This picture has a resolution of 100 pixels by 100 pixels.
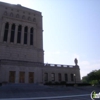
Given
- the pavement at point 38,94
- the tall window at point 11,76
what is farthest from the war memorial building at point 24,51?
the pavement at point 38,94

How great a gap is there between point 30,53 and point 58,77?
12747 mm

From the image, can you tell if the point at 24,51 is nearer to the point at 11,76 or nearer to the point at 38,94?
the point at 11,76

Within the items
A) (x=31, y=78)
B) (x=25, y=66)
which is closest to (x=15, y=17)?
(x=25, y=66)

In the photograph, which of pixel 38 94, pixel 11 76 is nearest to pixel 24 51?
pixel 11 76

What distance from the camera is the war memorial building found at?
33.9 meters

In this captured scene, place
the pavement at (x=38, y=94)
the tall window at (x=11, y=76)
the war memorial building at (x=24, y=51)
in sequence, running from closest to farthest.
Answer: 1. the pavement at (x=38, y=94)
2. the tall window at (x=11, y=76)
3. the war memorial building at (x=24, y=51)

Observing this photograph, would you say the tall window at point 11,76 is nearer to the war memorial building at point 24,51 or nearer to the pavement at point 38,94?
the war memorial building at point 24,51

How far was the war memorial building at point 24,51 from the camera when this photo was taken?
33.9 meters

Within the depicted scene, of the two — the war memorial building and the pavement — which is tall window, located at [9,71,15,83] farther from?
the pavement

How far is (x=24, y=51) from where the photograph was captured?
131 ft

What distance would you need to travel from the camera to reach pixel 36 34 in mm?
45094

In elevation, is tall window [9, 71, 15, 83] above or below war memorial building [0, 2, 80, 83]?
below

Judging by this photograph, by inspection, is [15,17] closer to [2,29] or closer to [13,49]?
[2,29]

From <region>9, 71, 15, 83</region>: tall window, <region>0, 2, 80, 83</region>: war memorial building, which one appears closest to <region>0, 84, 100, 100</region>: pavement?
<region>9, 71, 15, 83</region>: tall window
